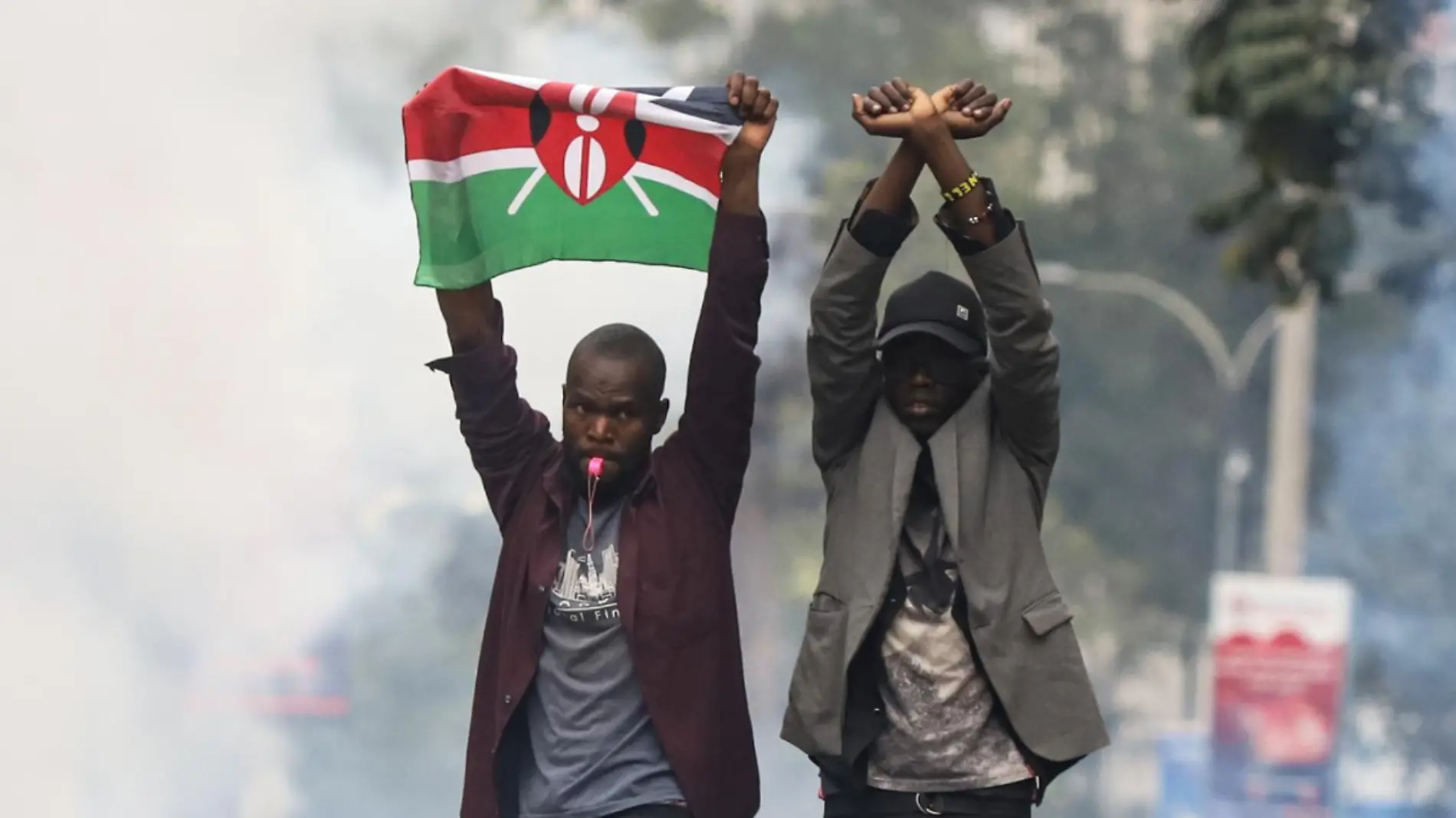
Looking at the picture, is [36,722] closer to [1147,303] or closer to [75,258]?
[75,258]

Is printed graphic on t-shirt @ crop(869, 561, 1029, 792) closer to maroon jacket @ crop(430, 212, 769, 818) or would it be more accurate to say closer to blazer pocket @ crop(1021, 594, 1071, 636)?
blazer pocket @ crop(1021, 594, 1071, 636)

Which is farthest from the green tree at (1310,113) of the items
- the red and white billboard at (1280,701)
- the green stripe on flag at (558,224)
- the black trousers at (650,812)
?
the red and white billboard at (1280,701)

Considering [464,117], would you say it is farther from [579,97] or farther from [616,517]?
[616,517]

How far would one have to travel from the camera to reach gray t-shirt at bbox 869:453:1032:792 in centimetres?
339

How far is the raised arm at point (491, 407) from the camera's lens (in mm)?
3646

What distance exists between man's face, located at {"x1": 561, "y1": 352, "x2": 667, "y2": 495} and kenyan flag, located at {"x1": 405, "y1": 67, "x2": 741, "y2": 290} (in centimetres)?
31

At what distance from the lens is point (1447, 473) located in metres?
15.4

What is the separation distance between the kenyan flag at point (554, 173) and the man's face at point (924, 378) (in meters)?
0.46

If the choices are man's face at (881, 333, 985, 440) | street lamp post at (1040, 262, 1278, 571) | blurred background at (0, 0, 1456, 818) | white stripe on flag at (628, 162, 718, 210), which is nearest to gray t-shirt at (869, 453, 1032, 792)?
man's face at (881, 333, 985, 440)

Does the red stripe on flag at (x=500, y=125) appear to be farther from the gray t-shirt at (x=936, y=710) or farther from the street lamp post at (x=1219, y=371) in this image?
the street lamp post at (x=1219, y=371)

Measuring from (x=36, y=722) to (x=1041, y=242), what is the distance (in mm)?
9662

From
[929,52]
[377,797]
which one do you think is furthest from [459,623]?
[929,52]

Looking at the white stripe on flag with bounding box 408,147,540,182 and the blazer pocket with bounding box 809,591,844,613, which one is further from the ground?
the white stripe on flag with bounding box 408,147,540,182

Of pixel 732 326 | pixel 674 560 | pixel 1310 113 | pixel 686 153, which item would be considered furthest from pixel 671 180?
pixel 1310 113
